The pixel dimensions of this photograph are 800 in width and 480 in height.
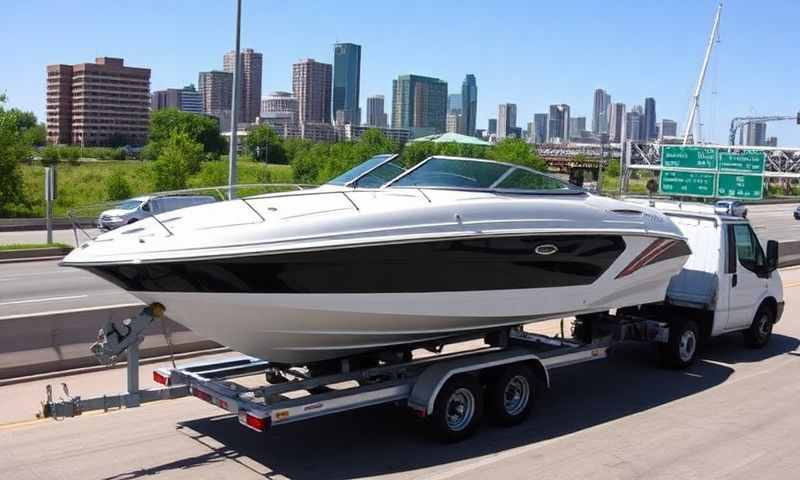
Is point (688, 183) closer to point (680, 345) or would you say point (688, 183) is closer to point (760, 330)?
point (760, 330)

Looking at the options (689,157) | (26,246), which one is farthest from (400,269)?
(689,157)

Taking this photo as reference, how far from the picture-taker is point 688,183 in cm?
3256

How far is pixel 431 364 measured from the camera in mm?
8062

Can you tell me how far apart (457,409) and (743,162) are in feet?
84.6

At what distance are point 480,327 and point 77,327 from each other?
4806 millimetres

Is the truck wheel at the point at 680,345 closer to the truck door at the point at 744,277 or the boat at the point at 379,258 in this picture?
the truck door at the point at 744,277

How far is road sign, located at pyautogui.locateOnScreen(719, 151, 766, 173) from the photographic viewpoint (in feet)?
98.8

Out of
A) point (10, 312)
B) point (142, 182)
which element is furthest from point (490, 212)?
point (142, 182)

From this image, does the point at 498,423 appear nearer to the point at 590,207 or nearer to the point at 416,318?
the point at 416,318

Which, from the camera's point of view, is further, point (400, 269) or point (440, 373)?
point (440, 373)

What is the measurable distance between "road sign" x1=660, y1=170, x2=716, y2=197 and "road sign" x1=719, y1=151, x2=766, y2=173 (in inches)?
25.4

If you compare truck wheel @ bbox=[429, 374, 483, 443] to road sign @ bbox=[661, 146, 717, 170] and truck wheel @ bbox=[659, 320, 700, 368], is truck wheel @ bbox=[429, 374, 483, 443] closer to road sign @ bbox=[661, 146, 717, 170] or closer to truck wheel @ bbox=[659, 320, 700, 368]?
truck wheel @ bbox=[659, 320, 700, 368]

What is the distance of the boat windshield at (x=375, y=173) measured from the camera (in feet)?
29.2

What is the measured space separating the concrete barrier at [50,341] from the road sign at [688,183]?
25918 mm
